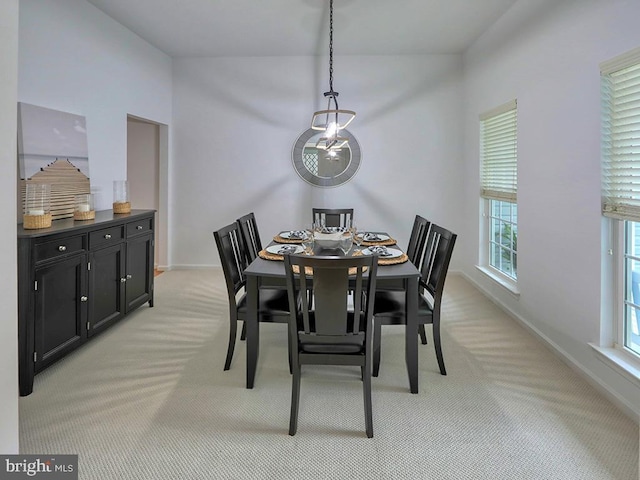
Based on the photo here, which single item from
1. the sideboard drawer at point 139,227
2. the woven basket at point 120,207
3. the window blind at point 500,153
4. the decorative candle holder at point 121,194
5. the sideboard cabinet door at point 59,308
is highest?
the window blind at point 500,153

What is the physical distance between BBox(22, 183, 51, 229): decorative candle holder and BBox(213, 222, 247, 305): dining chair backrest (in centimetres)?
114

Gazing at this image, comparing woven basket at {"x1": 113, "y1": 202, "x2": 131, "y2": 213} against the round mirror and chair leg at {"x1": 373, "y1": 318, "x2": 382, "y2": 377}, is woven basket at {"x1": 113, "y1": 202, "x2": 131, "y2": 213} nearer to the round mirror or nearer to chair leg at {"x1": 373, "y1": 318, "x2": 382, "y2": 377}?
the round mirror

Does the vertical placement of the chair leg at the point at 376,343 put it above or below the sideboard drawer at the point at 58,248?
below

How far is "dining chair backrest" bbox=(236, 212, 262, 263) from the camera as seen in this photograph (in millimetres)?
3369

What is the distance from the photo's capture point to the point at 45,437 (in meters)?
2.04

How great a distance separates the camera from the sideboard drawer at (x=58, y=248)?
2.52 m

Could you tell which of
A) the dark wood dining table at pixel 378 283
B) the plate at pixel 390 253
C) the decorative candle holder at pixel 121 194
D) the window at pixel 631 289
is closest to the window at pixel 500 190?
the window at pixel 631 289

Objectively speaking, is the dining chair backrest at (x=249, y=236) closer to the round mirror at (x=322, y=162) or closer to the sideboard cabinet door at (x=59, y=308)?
the sideboard cabinet door at (x=59, y=308)

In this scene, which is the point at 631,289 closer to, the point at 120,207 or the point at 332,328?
the point at 332,328

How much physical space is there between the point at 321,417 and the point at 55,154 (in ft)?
9.79

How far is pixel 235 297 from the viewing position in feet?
9.14

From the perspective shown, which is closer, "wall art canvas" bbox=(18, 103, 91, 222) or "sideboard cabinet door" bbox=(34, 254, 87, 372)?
"sideboard cabinet door" bbox=(34, 254, 87, 372)

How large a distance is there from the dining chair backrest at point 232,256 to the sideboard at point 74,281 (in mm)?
1031

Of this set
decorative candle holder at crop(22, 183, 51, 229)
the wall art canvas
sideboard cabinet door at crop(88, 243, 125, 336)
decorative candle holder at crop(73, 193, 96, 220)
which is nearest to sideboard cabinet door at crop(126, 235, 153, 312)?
sideboard cabinet door at crop(88, 243, 125, 336)
